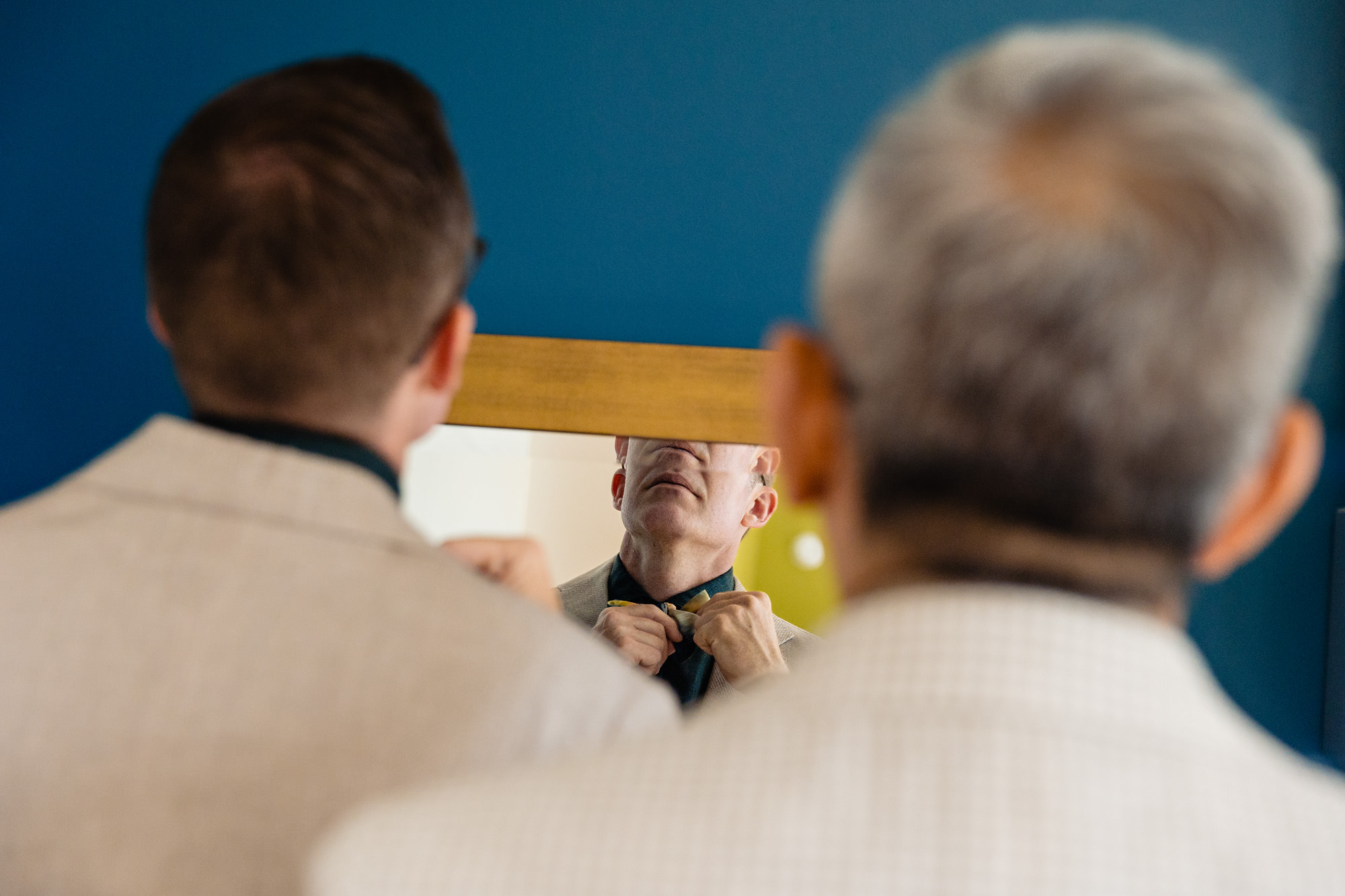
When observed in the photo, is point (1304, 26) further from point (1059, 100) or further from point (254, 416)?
point (254, 416)

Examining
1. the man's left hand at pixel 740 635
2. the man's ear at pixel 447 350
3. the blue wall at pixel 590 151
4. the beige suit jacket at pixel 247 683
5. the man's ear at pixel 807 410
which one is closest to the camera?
the man's ear at pixel 807 410

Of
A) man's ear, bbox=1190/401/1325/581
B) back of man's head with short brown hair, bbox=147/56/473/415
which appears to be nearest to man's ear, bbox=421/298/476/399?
back of man's head with short brown hair, bbox=147/56/473/415

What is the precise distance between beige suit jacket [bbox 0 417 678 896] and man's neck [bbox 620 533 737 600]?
0.72 metres

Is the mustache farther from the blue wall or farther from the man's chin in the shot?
the blue wall

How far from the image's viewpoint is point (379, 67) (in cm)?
70

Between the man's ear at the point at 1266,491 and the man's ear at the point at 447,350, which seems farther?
the man's ear at the point at 447,350

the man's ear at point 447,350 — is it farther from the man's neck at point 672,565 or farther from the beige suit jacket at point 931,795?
the man's neck at point 672,565

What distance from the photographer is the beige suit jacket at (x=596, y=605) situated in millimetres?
1312

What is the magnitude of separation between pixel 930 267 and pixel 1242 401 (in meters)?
0.11

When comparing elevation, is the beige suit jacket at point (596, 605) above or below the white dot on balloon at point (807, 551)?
below

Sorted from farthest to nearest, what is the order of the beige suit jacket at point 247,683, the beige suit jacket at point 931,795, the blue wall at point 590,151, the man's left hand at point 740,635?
1. the blue wall at point 590,151
2. the man's left hand at point 740,635
3. the beige suit jacket at point 247,683
4. the beige suit jacket at point 931,795

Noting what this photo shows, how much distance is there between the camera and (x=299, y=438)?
2.13 ft

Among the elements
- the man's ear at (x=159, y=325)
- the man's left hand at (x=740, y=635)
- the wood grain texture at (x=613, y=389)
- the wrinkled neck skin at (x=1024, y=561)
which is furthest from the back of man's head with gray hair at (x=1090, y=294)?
the wood grain texture at (x=613, y=389)

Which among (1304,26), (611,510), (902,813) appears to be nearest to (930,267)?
(902,813)
